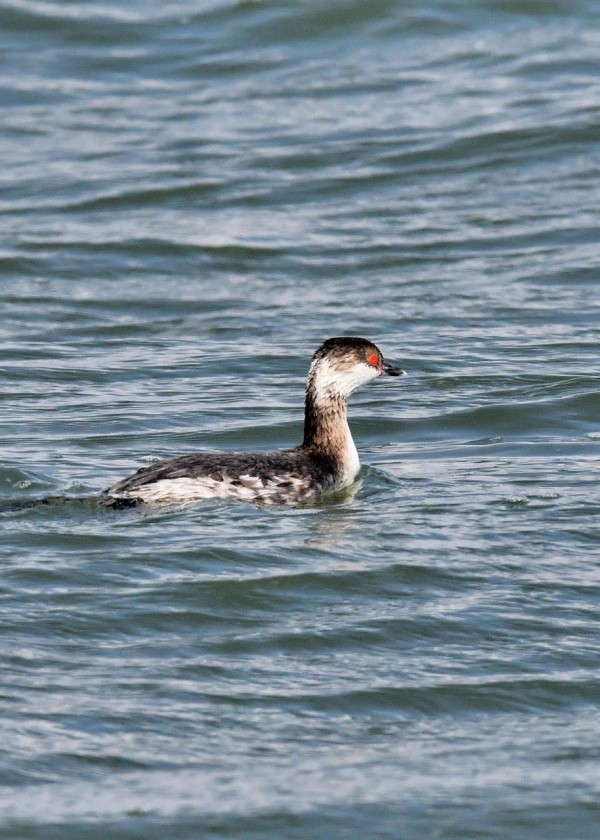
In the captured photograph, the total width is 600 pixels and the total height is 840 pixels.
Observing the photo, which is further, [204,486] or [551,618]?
[204,486]

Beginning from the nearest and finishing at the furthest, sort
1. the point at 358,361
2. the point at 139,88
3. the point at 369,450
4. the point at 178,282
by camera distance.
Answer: the point at 358,361 → the point at 369,450 → the point at 178,282 → the point at 139,88

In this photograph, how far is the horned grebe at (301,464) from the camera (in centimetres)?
943

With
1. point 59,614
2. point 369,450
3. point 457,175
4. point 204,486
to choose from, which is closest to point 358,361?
point 369,450

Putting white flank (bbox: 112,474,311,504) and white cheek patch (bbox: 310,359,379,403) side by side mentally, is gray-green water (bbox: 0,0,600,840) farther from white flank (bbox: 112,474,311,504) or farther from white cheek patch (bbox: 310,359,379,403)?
white cheek patch (bbox: 310,359,379,403)

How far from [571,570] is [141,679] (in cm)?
248

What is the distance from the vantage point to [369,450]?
37.8 ft

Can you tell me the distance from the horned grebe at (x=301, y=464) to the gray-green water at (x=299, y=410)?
18 cm

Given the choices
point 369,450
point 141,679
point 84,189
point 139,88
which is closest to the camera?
point 141,679

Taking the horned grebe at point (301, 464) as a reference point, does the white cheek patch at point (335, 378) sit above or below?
above

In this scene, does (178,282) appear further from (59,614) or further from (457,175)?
(59,614)

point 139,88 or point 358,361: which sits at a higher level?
point 139,88

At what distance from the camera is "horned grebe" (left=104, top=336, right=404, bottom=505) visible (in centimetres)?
943

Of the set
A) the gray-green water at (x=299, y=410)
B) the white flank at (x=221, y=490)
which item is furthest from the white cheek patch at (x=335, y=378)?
the white flank at (x=221, y=490)

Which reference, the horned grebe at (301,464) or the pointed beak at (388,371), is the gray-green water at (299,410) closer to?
the horned grebe at (301,464)
